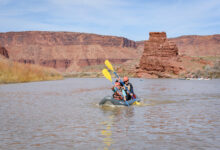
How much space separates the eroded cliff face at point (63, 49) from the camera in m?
174

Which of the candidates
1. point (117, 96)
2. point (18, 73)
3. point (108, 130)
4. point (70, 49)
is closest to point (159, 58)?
point (18, 73)

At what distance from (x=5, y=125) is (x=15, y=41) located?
179038 mm

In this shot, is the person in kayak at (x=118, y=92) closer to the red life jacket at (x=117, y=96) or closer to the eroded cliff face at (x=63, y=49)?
the red life jacket at (x=117, y=96)

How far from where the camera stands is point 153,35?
82.9 m

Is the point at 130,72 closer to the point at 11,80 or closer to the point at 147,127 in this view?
the point at 11,80

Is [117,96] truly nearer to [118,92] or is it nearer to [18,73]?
[118,92]

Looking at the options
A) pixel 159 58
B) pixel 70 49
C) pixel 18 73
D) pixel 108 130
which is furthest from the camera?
pixel 70 49

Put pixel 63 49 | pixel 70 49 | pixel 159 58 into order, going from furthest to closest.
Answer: pixel 70 49 < pixel 63 49 < pixel 159 58

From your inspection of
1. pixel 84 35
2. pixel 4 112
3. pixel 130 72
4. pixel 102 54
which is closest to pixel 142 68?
pixel 130 72

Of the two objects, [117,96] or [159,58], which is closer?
[117,96]

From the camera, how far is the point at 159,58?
255 ft

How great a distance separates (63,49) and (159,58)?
11603cm

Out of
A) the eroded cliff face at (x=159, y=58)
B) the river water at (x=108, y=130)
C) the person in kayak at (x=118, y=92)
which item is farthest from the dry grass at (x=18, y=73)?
the eroded cliff face at (x=159, y=58)

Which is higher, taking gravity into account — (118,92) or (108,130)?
(118,92)
